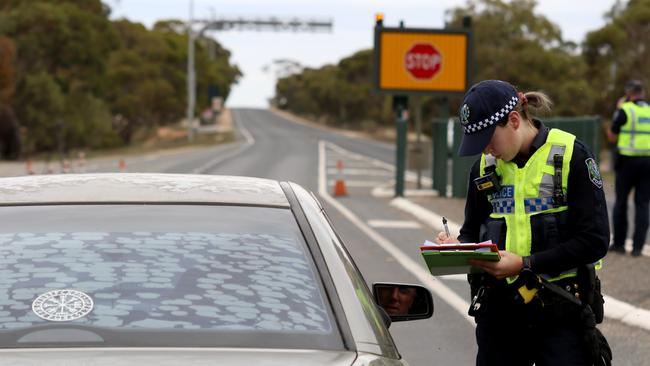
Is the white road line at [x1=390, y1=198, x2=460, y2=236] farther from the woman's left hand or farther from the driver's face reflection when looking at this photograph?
the woman's left hand

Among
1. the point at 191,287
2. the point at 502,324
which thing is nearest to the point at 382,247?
the point at 502,324

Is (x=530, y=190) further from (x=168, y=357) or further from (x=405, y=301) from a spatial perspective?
(x=168, y=357)

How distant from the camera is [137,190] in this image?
12.7ft

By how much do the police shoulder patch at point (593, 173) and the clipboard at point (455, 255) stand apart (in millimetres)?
439

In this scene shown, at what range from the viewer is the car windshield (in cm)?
303

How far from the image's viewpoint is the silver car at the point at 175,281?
293 centimetres

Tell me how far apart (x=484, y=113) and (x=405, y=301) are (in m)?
0.81

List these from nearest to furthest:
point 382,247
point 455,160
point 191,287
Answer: point 191,287 → point 382,247 → point 455,160

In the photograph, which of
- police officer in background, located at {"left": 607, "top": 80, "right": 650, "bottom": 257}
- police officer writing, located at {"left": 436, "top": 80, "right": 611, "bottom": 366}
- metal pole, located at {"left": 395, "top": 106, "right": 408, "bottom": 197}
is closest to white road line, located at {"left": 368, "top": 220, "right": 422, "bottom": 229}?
metal pole, located at {"left": 395, "top": 106, "right": 408, "bottom": 197}

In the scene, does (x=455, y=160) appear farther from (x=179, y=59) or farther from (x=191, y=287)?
(x=179, y=59)

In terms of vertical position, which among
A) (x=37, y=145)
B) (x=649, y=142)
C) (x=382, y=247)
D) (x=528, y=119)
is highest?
(x=528, y=119)

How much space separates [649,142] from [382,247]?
3.51 meters

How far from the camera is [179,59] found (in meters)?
93.5

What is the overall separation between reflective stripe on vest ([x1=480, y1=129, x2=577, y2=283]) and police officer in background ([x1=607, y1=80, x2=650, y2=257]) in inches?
336
